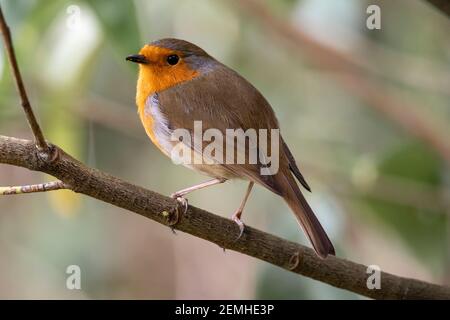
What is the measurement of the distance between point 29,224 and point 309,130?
208cm

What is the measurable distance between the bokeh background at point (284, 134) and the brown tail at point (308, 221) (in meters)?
0.73

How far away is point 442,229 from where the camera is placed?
420 cm

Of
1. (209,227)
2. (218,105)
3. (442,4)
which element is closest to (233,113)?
(218,105)

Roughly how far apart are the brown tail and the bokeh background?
73cm

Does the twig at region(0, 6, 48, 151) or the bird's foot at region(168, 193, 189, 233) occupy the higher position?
the twig at region(0, 6, 48, 151)

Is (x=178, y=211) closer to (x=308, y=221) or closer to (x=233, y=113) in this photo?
(x=308, y=221)

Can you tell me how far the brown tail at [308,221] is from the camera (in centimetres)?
286

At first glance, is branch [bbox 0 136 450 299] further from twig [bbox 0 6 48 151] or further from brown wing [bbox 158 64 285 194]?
brown wing [bbox 158 64 285 194]

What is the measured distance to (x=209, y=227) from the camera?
271cm

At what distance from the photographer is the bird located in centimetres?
307

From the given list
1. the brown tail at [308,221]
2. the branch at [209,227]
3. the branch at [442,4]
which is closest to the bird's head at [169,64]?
the brown tail at [308,221]

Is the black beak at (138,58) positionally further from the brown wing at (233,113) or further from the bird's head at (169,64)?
the brown wing at (233,113)

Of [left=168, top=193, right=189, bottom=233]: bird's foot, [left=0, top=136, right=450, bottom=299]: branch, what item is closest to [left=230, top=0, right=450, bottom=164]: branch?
[left=0, top=136, right=450, bottom=299]: branch
